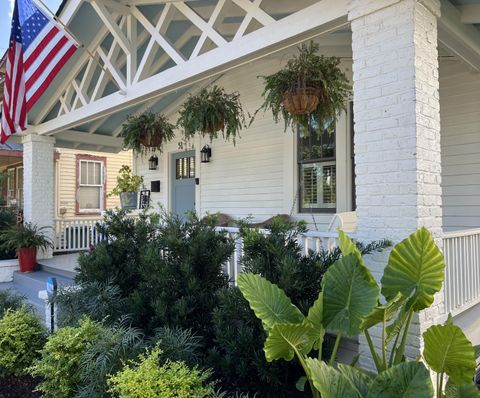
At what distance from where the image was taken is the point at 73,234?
919cm

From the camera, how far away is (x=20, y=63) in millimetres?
5449

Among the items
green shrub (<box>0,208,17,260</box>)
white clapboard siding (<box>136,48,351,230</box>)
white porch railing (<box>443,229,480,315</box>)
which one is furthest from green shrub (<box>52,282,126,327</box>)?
green shrub (<box>0,208,17,260</box>)

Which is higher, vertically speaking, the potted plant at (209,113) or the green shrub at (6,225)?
the potted plant at (209,113)

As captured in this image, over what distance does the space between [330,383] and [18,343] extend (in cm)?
255

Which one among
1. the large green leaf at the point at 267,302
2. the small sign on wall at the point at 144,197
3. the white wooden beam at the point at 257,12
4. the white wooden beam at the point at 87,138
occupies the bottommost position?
the large green leaf at the point at 267,302

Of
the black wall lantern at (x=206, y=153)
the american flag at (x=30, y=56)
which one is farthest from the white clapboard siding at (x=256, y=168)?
the american flag at (x=30, y=56)

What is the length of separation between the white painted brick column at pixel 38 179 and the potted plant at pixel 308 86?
5719 mm

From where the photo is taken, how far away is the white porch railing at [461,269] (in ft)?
11.3

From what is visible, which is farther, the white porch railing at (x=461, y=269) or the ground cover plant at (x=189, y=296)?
the white porch railing at (x=461, y=269)

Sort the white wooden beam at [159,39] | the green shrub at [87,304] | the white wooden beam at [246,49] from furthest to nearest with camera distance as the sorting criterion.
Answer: the white wooden beam at [159,39], the white wooden beam at [246,49], the green shrub at [87,304]

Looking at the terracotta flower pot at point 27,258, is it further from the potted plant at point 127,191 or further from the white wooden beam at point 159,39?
the white wooden beam at point 159,39

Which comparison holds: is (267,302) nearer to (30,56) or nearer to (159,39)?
(159,39)

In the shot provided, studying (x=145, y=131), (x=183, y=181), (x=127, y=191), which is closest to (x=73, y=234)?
(x=183, y=181)

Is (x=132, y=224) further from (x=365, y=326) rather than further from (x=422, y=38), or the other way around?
(x=422, y=38)
